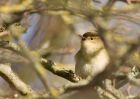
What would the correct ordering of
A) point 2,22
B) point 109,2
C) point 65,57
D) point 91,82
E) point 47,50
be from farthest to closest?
Result: 1. point 65,57
2. point 47,50
3. point 2,22
4. point 109,2
5. point 91,82

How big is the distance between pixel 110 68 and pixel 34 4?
4.07ft

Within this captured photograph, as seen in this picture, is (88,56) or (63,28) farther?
(63,28)

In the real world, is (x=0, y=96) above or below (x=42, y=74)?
below

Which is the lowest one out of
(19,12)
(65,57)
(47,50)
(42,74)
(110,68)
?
(65,57)

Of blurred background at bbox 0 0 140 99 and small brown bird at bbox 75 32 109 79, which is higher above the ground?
blurred background at bbox 0 0 140 99

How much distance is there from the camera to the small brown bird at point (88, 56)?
402 centimetres

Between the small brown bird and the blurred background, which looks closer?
the blurred background

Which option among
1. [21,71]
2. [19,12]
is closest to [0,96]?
[21,71]

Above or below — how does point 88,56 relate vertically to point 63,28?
below

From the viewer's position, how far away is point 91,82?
1701mm

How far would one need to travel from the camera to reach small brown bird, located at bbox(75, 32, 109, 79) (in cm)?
402

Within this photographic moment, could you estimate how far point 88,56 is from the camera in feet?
13.0

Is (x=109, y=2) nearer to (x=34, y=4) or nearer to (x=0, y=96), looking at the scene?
(x=34, y=4)

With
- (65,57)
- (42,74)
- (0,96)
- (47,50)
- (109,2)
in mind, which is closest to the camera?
(42,74)
